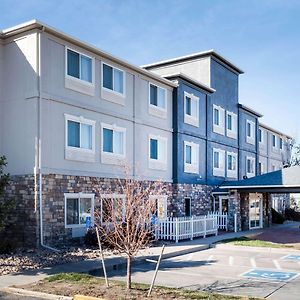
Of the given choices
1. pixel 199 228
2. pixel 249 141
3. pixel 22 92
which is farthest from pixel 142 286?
pixel 249 141

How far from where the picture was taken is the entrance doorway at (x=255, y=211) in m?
31.6

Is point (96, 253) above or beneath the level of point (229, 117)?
beneath

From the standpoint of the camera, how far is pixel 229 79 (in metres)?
34.2

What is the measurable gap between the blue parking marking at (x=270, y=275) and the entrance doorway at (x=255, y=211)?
1718 cm

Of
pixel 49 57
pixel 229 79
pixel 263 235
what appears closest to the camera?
pixel 49 57

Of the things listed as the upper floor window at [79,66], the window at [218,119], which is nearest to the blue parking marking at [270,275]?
the upper floor window at [79,66]

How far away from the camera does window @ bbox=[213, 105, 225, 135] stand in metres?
31.8

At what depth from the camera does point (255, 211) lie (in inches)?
1277

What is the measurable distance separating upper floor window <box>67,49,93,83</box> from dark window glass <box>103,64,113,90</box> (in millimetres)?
1040

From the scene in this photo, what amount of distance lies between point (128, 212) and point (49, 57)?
Answer: 9667 millimetres

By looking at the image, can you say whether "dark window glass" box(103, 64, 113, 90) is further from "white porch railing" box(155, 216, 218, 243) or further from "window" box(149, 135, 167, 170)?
"white porch railing" box(155, 216, 218, 243)

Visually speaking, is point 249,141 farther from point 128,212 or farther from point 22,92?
point 128,212

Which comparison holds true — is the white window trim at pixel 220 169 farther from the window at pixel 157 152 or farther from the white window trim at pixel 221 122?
the window at pixel 157 152

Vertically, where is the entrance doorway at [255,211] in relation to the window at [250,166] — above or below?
below
